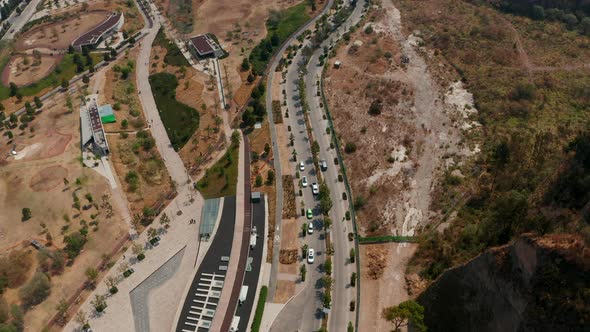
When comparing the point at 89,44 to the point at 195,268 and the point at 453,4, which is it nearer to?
the point at 195,268

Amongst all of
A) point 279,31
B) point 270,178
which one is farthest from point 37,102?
point 279,31

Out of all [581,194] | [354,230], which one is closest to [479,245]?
[581,194]

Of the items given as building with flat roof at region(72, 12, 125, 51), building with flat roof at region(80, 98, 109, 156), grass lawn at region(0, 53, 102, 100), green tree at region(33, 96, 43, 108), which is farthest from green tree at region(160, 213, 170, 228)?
building with flat roof at region(72, 12, 125, 51)

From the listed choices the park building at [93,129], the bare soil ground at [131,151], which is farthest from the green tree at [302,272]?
the park building at [93,129]

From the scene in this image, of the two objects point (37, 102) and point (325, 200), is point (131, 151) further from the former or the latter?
point (325, 200)

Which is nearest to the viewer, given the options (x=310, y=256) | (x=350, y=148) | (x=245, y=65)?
(x=310, y=256)

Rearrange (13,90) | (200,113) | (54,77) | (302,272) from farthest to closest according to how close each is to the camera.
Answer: (54,77)
(13,90)
(200,113)
(302,272)
